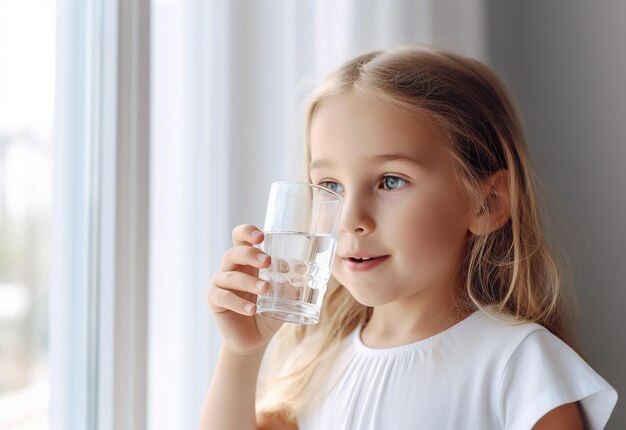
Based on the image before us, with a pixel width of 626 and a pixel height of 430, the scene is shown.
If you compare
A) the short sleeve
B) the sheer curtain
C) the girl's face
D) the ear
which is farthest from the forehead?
the short sleeve

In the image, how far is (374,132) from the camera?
3.33 ft

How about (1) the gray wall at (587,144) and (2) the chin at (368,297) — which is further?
(1) the gray wall at (587,144)

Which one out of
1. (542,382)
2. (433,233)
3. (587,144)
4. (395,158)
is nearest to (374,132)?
(395,158)

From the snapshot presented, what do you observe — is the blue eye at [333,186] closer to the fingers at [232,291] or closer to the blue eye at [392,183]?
the blue eye at [392,183]

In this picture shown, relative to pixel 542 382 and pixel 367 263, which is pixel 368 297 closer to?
pixel 367 263

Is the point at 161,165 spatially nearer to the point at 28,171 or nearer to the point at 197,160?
the point at 197,160

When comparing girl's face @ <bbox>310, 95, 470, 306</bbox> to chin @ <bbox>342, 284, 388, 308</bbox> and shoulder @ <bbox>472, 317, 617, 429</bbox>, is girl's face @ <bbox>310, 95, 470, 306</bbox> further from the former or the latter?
shoulder @ <bbox>472, 317, 617, 429</bbox>

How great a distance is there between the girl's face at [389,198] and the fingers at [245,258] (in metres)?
0.14

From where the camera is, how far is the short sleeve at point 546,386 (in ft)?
3.10

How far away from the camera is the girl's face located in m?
1.00

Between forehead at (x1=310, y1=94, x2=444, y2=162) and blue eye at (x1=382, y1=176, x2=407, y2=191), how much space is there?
0.04 metres

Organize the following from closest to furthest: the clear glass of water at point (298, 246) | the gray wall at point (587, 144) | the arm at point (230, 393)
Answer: the clear glass of water at point (298, 246), the arm at point (230, 393), the gray wall at point (587, 144)

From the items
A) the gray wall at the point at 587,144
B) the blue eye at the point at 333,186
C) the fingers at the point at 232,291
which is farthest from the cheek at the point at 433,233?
the gray wall at the point at 587,144

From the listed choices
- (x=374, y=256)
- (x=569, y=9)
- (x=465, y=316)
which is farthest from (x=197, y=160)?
(x=569, y=9)
